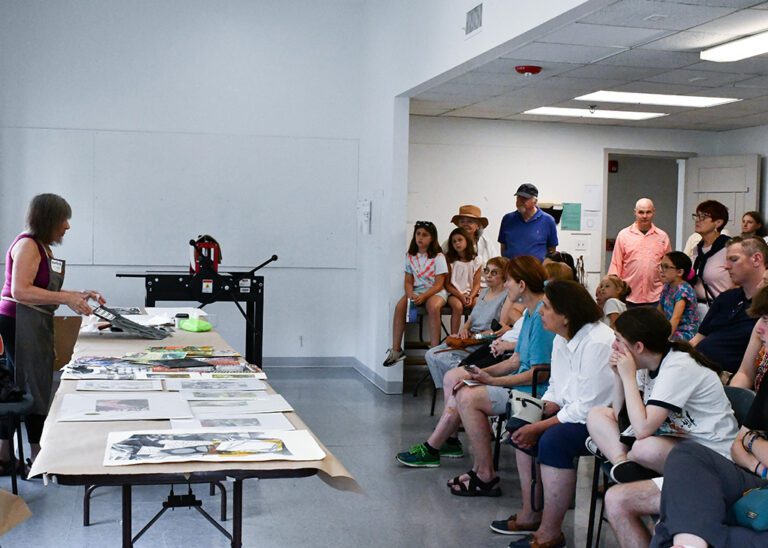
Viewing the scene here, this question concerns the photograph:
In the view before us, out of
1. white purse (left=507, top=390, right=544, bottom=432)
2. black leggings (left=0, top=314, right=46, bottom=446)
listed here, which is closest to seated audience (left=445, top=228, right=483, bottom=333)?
white purse (left=507, top=390, right=544, bottom=432)

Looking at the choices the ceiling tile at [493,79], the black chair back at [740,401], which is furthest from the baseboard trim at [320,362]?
the black chair back at [740,401]

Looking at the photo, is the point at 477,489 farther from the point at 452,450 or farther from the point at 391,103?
the point at 391,103

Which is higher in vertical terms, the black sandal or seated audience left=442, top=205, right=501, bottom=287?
seated audience left=442, top=205, right=501, bottom=287

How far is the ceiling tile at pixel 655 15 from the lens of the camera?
475 centimetres

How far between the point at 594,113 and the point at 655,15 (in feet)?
13.7

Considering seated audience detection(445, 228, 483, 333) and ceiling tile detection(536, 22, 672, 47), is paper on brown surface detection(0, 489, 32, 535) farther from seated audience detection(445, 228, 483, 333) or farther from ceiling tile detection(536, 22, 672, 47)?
seated audience detection(445, 228, 483, 333)

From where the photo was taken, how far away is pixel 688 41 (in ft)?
18.5

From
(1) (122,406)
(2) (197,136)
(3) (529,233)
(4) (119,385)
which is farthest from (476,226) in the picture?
(1) (122,406)

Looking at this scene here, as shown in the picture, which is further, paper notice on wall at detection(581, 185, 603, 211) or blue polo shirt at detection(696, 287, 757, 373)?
Answer: paper notice on wall at detection(581, 185, 603, 211)

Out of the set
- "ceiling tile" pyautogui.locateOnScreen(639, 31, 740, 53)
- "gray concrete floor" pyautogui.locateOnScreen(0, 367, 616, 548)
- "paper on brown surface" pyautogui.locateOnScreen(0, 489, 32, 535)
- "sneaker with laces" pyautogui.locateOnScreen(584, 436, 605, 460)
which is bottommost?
"gray concrete floor" pyautogui.locateOnScreen(0, 367, 616, 548)

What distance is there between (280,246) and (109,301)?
5.52ft

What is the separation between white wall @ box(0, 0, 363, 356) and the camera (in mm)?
8531

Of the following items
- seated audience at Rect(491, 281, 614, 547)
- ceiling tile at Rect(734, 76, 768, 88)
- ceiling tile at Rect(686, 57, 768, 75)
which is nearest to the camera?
seated audience at Rect(491, 281, 614, 547)

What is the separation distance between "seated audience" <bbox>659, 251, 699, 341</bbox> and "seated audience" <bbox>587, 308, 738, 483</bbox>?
3.06m
